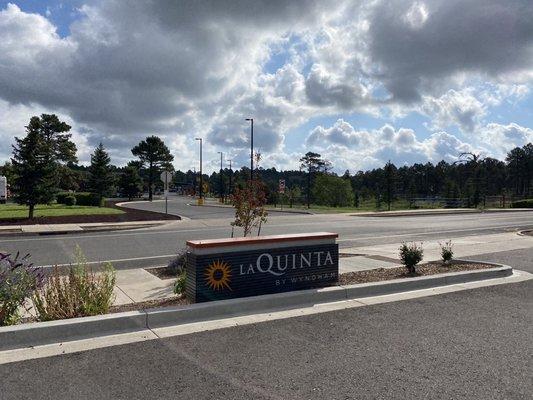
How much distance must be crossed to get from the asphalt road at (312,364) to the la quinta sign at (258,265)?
1.03m

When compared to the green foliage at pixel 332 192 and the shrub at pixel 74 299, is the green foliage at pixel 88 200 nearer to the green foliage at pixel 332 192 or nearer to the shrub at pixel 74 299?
the shrub at pixel 74 299

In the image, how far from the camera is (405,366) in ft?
15.1

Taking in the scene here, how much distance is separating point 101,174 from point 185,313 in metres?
55.6

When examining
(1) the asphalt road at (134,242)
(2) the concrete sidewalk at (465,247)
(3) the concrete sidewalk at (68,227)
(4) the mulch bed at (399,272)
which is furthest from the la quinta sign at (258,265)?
(3) the concrete sidewalk at (68,227)

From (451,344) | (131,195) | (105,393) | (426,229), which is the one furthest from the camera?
(131,195)

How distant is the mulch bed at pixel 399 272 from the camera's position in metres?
8.41

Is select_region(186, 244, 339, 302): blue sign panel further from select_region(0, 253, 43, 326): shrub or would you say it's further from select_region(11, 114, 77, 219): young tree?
select_region(11, 114, 77, 219): young tree

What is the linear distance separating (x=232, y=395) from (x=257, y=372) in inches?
20.5

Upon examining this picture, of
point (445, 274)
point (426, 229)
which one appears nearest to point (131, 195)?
point (426, 229)

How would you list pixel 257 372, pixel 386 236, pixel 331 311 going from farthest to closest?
pixel 386 236
pixel 331 311
pixel 257 372

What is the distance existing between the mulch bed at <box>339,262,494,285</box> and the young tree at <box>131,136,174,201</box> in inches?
2585

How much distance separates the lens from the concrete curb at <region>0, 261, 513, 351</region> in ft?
16.8

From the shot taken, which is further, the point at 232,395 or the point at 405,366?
the point at 405,366

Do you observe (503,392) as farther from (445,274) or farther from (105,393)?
→ (445,274)
